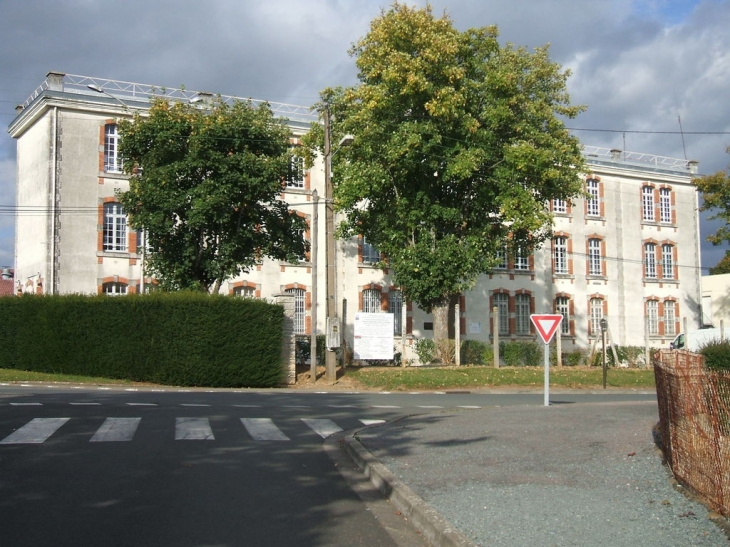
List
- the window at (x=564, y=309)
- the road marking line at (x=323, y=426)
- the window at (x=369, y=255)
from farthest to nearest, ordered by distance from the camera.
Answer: the window at (x=564, y=309) < the window at (x=369, y=255) < the road marking line at (x=323, y=426)

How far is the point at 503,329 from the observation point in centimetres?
4494

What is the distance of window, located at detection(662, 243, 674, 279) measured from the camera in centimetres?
4997

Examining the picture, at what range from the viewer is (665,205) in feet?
165

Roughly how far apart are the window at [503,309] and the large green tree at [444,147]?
1228cm

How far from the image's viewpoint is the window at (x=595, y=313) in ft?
157

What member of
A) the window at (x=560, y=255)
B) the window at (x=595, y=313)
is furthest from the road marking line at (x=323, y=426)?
the window at (x=595, y=313)

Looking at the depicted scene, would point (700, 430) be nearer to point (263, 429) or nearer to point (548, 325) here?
point (263, 429)

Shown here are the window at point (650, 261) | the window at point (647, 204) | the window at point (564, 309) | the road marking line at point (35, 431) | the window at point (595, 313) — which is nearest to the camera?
the road marking line at point (35, 431)

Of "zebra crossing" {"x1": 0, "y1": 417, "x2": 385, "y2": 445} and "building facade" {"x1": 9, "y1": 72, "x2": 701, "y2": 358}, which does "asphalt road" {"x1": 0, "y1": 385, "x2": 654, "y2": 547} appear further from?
"building facade" {"x1": 9, "y1": 72, "x2": 701, "y2": 358}

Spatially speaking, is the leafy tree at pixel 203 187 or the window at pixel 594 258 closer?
the leafy tree at pixel 203 187

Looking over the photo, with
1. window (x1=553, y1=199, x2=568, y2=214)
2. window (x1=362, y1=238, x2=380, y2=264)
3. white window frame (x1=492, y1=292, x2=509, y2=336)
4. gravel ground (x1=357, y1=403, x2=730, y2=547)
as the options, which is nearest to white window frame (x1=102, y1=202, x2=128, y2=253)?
window (x1=362, y1=238, x2=380, y2=264)

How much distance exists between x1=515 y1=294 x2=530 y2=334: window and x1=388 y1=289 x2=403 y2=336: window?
7.25 m

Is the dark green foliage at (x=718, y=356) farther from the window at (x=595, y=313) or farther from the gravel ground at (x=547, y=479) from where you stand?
the window at (x=595, y=313)

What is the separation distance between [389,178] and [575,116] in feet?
28.0
